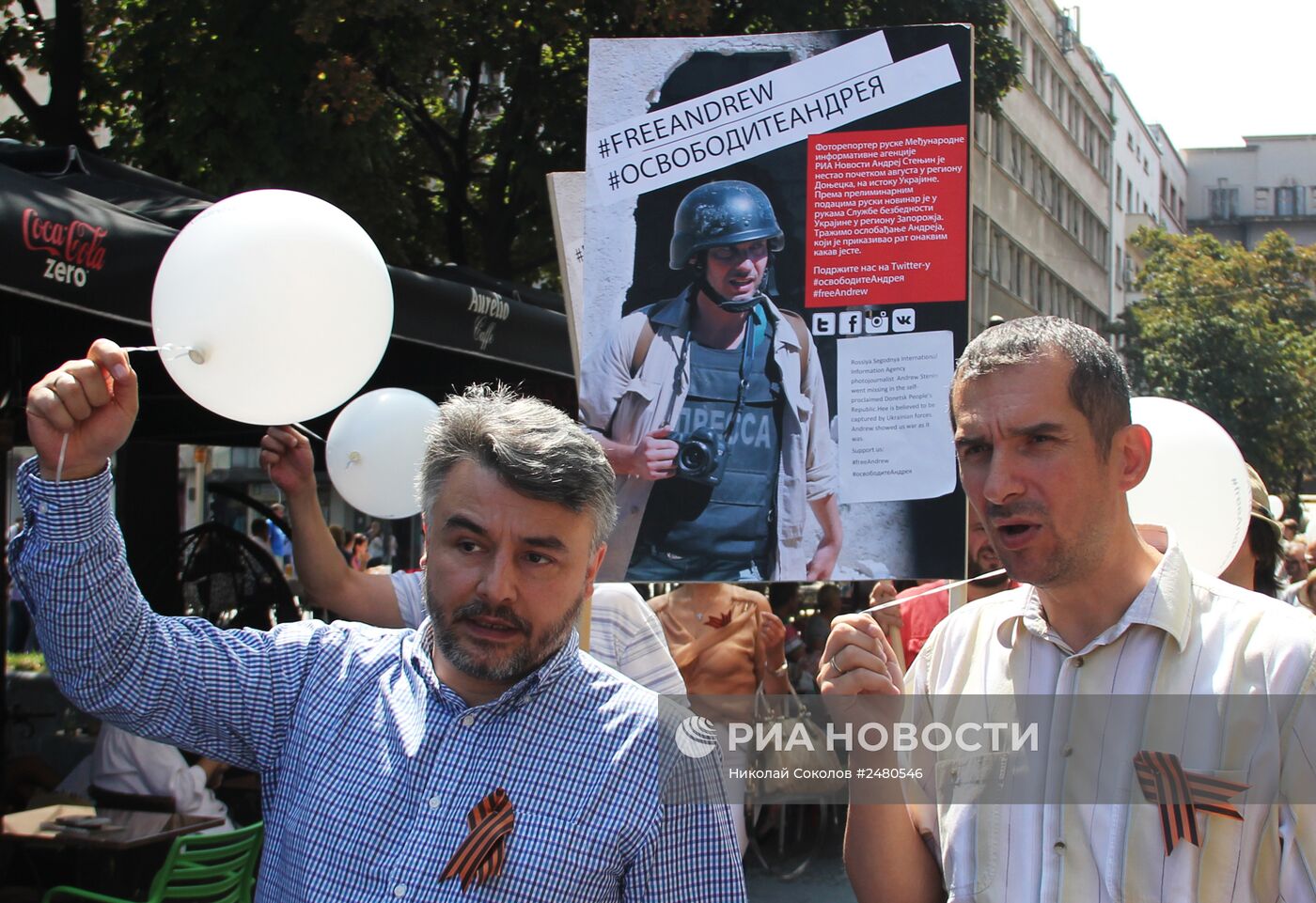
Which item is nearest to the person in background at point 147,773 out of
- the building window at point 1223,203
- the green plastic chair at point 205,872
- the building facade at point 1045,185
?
the green plastic chair at point 205,872

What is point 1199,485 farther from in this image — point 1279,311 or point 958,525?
point 1279,311

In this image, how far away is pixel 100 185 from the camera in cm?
572

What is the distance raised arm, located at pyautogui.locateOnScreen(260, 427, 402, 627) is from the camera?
124 inches

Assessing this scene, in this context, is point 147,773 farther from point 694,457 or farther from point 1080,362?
point 1080,362

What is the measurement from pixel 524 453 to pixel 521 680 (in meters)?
0.33

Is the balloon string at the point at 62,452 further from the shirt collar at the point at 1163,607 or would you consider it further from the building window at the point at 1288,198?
the building window at the point at 1288,198

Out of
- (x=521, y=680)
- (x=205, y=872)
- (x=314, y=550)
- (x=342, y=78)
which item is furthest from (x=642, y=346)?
(x=342, y=78)

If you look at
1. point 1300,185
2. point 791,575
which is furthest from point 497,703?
point 1300,185

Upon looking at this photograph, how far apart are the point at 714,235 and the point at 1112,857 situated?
6.68ft

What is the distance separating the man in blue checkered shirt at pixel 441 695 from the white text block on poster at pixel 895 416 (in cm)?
140

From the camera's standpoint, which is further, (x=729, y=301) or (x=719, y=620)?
(x=719, y=620)

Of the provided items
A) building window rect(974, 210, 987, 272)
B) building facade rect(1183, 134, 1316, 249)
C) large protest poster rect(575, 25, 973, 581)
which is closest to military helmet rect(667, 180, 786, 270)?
large protest poster rect(575, 25, 973, 581)

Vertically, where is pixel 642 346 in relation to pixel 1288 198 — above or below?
below

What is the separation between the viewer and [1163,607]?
1.98 meters
